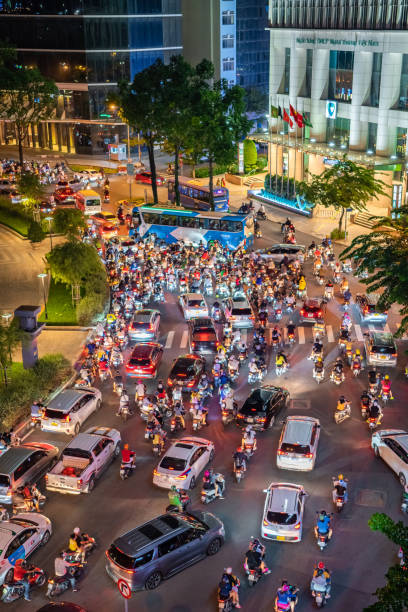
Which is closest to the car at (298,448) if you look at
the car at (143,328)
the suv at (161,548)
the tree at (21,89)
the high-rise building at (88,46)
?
the suv at (161,548)

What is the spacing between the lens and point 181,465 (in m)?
27.0

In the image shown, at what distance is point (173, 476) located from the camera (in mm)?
26703

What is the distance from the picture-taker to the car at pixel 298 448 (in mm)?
27734

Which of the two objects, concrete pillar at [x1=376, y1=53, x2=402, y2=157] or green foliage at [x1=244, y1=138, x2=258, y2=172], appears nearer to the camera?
concrete pillar at [x1=376, y1=53, x2=402, y2=157]

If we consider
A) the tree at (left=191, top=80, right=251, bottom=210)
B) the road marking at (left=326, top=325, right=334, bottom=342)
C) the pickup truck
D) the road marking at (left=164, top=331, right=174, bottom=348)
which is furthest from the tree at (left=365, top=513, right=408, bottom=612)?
the tree at (left=191, top=80, right=251, bottom=210)

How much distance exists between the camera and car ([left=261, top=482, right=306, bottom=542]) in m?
23.8

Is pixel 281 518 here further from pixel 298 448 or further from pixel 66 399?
pixel 66 399

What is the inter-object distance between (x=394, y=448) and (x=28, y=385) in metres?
16.0

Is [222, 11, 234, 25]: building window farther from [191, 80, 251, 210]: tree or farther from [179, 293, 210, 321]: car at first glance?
[179, 293, 210, 321]: car

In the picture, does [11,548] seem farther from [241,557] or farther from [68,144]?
[68,144]

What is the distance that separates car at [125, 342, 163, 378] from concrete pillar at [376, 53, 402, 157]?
34.2 m

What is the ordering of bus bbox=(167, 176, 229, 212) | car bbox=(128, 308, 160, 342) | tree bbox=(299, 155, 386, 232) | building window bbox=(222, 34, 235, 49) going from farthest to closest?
building window bbox=(222, 34, 235, 49)
bus bbox=(167, 176, 229, 212)
tree bbox=(299, 155, 386, 232)
car bbox=(128, 308, 160, 342)

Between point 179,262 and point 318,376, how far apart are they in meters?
18.0

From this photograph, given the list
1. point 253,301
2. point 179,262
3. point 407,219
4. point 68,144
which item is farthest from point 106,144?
point 407,219
